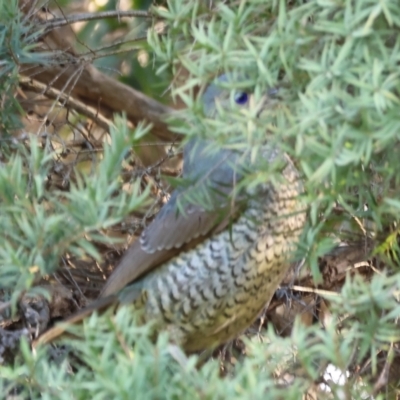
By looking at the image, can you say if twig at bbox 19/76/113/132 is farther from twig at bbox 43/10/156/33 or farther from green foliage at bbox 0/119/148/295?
green foliage at bbox 0/119/148/295

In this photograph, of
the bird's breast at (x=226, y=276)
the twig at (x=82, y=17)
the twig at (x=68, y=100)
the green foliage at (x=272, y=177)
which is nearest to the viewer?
the green foliage at (x=272, y=177)

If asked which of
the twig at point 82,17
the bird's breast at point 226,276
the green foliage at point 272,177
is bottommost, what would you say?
the bird's breast at point 226,276

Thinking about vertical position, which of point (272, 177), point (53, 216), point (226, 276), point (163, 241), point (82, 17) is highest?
point (82, 17)

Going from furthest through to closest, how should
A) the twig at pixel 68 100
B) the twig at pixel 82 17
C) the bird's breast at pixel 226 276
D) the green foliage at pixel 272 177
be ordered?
the twig at pixel 68 100 < the twig at pixel 82 17 < the bird's breast at pixel 226 276 < the green foliage at pixel 272 177

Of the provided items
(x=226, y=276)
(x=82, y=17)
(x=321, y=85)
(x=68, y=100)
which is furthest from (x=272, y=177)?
(x=68, y=100)

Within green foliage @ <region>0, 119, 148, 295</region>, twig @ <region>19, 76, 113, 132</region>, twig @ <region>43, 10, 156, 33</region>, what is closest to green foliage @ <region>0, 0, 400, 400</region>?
green foliage @ <region>0, 119, 148, 295</region>

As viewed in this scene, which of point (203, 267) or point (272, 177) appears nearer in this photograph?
point (272, 177)

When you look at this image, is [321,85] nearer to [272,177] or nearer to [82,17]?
[272,177]

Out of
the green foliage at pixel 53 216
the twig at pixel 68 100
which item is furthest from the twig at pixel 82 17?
the green foliage at pixel 53 216

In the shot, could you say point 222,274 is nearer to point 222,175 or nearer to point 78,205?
point 222,175

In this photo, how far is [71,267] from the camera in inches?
81.2

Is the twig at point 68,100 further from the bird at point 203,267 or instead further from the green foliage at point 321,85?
the green foliage at point 321,85

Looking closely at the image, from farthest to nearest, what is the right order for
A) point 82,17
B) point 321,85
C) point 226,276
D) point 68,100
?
point 68,100 → point 82,17 → point 226,276 → point 321,85

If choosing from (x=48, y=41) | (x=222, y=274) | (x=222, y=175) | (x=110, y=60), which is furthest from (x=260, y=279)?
(x=110, y=60)
